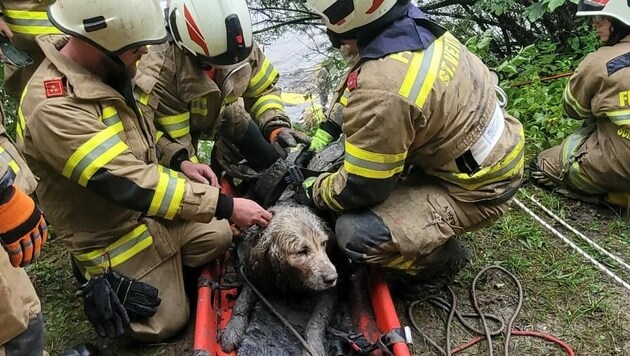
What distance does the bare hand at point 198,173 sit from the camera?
4.16 meters

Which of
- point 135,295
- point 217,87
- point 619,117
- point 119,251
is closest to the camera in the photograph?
point 135,295

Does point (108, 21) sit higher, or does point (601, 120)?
point (108, 21)

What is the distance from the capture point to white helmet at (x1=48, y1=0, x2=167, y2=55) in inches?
128

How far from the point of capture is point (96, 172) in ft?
10.7

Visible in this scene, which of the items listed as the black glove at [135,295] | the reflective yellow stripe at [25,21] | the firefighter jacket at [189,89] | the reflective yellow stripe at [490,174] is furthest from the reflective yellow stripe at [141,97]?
the reflective yellow stripe at [490,174]

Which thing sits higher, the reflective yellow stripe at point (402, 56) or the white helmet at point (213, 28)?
the reflective yellow stripe at point (402, 56)

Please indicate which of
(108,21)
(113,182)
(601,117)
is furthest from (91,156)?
(601,117)

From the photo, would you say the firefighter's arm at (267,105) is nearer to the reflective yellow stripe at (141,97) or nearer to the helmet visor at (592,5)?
the reflective yellow stripe at (141,97)

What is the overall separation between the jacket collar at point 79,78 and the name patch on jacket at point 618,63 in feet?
10.6

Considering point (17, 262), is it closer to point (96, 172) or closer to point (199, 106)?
point (96, 172)

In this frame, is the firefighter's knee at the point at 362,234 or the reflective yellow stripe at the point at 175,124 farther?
the reflective yellow stripe at the point at 175,124

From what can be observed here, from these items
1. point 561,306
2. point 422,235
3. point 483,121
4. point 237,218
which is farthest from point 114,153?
point 561,306

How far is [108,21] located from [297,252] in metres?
1.54

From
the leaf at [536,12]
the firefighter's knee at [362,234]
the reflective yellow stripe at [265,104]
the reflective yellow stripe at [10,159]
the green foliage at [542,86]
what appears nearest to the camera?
the reflective yellow stripe at [10,159]
